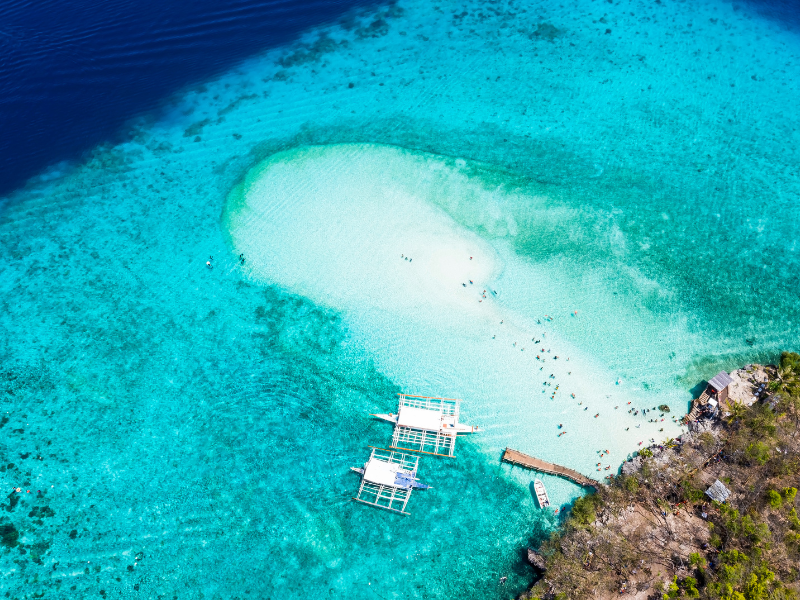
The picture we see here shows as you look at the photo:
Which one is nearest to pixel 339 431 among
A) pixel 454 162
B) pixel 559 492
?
pixel 559 492

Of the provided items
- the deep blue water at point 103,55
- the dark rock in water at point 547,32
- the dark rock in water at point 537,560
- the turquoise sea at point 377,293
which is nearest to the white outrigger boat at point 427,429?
the turquoise sea at point 377,293

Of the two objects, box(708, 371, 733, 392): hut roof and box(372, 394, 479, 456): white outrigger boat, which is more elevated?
box(708, 371, 733, 392): hut roof

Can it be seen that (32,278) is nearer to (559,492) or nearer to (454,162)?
(454,162)

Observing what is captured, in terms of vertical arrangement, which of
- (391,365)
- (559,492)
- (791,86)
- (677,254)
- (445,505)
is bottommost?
(445,505)

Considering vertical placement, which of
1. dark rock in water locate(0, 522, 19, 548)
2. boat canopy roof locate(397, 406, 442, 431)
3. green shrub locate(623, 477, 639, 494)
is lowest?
dark rock in water locate(0, 522, 19, 548)

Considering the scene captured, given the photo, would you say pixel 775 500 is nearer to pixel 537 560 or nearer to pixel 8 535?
pixel 537 560

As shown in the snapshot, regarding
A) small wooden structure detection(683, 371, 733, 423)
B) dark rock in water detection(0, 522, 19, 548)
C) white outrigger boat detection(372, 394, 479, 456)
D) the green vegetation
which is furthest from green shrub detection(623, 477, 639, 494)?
dark rock in water detection(0, 522, 19, 548)

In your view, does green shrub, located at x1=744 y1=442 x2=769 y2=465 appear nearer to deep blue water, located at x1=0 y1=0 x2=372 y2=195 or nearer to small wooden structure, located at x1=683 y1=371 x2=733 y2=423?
small wooden structure, located at x1=683 y1=371 x2=733 y2=423
